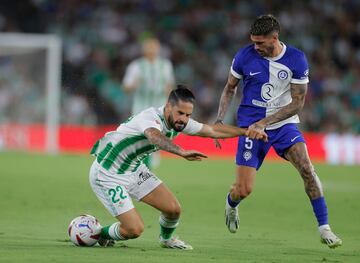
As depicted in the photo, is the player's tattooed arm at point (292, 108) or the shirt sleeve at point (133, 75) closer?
the player's tattooed arm at point (292, 108)

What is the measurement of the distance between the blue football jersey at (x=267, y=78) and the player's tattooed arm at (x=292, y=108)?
0.08 m

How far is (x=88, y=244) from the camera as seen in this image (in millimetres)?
8805

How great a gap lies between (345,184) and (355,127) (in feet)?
23.7

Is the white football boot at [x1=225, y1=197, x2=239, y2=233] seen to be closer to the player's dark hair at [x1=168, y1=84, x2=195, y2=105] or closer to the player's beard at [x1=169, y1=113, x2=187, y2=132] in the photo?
the player's beard at [x1=169, y1=113, x2=187, y2=132]

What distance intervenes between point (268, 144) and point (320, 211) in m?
1.00

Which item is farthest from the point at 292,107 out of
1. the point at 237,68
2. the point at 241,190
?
the point at 241,190

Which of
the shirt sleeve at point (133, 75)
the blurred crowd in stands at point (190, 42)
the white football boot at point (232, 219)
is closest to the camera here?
the white football boot at point (232, 219)

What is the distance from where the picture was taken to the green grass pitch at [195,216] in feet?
27.3

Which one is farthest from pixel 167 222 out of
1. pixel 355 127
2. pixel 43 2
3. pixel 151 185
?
pixel 43 2

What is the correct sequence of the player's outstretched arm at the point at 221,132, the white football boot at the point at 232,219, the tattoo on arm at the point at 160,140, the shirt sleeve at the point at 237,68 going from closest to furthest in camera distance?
the tattoo on arm at the point at 160,140 → the player's outstretched arm at the point at 221,132 → the shirt sleeve at the point at 237,68 → the white football boot at the point at 232,219

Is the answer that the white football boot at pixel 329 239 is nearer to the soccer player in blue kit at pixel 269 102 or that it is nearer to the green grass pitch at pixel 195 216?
the green grass pitch at pixel 195 216

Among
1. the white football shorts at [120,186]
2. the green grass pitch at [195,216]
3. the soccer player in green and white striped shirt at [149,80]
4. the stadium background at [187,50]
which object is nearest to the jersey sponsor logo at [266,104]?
the green grass pitch at [195,216]

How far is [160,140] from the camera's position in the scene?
823 centimetres

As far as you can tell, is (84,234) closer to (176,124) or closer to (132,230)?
(132,230)
